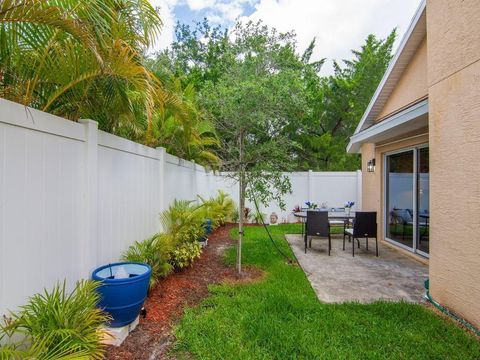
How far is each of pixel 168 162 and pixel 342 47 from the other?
1545 centimetres

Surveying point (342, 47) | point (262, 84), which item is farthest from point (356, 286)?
point (342, 47)

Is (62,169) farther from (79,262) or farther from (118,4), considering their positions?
(118,4)

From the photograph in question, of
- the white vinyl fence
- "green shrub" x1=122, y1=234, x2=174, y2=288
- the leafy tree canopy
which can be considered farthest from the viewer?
the leafy tree canopy

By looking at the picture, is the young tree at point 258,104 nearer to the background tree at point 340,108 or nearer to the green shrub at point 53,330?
the green shrub at point 53,330

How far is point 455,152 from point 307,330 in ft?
8.82

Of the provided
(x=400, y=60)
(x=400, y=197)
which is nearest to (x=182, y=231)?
(x=400, y=197)

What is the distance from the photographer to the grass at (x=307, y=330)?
8.98 feet

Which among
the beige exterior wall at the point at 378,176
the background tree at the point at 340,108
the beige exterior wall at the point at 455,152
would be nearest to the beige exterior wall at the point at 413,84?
the beige exterior wall at the point at 378,176

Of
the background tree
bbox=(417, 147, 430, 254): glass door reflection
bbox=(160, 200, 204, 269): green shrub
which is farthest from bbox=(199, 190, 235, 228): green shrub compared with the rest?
the background tree

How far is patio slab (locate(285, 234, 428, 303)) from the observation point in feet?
13.8

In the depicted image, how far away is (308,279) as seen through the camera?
4809 millimetres

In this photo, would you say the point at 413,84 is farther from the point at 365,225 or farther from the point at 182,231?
the point at 182,231

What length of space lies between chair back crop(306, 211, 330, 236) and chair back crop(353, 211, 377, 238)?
2.05 feet

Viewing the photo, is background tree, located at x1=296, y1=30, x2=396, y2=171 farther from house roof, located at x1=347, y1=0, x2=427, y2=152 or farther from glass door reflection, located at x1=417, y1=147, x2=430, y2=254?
glass door reflection, located at x1=417, y1=147, x2=430, y2=254
